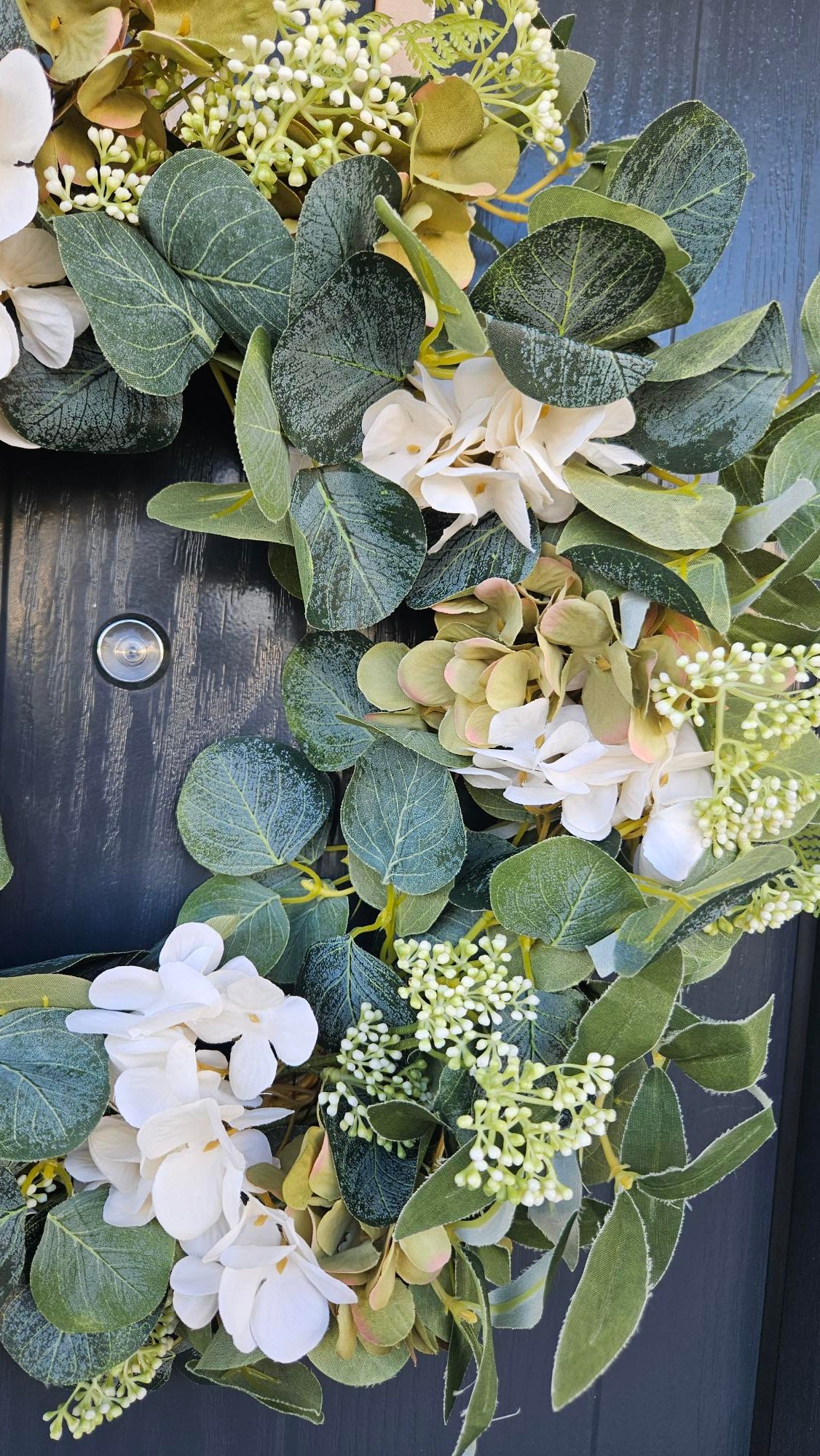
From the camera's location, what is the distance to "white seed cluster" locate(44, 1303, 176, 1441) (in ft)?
1.83

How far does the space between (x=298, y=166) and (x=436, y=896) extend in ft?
1.27

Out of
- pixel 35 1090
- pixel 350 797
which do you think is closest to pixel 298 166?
pixel 350 797

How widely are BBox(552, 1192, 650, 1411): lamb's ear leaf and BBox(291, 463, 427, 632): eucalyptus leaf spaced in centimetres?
34

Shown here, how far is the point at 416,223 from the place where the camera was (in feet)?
1.57

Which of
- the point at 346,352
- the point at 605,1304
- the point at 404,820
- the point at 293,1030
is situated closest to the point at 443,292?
the point at 346,352

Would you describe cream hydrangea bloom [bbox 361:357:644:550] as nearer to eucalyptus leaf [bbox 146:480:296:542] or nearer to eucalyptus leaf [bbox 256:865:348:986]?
eucalyptus leaf [bbox 146:480:296:542]

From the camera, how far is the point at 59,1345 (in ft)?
1.70

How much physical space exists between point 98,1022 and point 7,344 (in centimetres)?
34

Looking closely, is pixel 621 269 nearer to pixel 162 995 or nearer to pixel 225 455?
pixel 225 455

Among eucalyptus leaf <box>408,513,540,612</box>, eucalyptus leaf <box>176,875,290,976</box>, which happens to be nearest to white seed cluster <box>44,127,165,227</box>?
eucalyptus leaf <box>408,513,540,612</box>

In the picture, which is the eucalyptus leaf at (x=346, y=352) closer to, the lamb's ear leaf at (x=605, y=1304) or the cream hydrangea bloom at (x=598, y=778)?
the cream hydrangea bloom at (x=598, y=778)

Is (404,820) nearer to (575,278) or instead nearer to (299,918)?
(299,918)

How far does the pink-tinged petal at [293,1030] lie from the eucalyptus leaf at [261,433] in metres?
0.25

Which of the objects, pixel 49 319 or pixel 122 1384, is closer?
pixel 49 319
